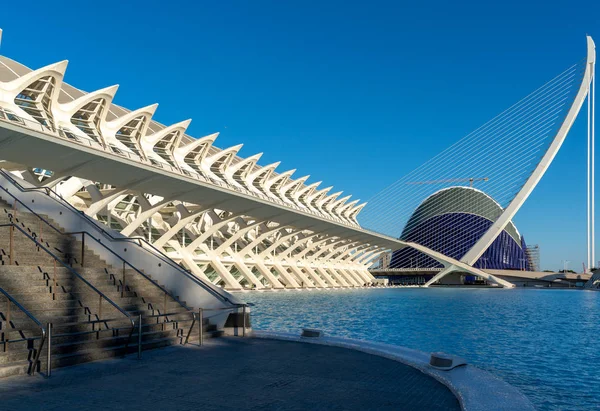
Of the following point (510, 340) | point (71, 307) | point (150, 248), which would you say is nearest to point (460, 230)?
point (510, 340)

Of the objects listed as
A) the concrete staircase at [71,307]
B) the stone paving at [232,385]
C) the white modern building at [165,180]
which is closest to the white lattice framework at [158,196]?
the white modern building at [165,180]

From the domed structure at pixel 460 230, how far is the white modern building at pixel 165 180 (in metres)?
30.3

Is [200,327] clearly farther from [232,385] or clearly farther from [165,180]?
[165,180]

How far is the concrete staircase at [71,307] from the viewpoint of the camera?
19.5 feet

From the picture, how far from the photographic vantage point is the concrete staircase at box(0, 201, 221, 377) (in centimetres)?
595

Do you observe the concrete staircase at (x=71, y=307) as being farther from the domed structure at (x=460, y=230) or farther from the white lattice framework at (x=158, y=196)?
the domed structure at (x=460, y=230)

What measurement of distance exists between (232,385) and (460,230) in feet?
292

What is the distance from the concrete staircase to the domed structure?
254 feet

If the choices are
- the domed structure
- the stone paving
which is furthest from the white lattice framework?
the domed structure

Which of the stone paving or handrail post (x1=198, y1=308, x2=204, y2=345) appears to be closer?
the stone paving

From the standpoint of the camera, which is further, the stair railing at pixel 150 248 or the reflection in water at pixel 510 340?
the stair railing at pixel 150 248

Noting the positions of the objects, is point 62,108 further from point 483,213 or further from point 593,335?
point 483,213

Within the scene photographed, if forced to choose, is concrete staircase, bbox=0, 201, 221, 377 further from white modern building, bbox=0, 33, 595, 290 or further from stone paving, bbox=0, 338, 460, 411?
white modern building, bbox=0, 33, 595, 290

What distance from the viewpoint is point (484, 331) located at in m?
13.1
